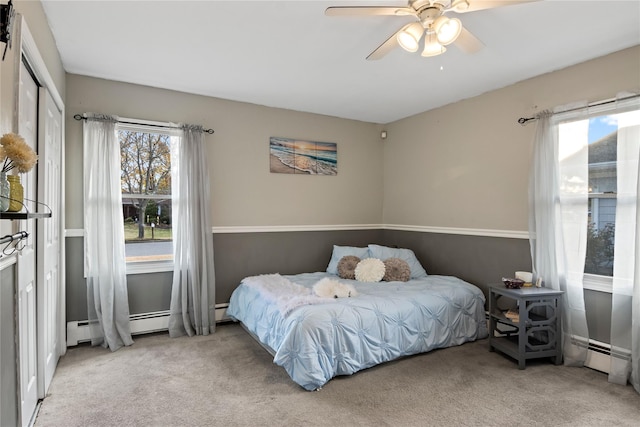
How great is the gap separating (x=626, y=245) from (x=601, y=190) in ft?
1.60

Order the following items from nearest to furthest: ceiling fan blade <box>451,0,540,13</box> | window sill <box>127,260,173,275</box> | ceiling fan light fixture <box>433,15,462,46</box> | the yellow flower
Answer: the yellow flower < ceiling fan blade <box>451,0,540,13</box> < ceiling fan light fixture <box>433,15,462,46</box> < window sill <box>127,260,173,275</box>

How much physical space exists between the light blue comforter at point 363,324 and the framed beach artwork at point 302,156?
4.80ft

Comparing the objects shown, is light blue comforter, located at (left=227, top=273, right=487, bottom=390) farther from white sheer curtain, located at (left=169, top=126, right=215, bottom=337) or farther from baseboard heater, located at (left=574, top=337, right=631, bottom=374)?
baseboard heater, located at (left=574, top=337, right=631, bottom=374)

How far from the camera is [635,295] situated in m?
2.54

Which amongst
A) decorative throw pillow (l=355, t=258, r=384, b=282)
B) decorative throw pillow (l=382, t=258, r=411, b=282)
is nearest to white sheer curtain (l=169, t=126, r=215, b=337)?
decorative throw pillow (l=355, t=258, r=384, b=282)

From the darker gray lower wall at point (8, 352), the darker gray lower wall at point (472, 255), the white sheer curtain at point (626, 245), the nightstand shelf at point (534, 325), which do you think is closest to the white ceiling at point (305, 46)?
the white sheer curtain at point (626, 245)

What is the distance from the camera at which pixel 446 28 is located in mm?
1940

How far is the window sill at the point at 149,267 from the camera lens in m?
3.62

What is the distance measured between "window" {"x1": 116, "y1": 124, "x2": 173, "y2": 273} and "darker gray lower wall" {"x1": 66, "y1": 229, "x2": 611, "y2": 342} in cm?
24

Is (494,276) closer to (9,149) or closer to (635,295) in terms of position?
(635,295)

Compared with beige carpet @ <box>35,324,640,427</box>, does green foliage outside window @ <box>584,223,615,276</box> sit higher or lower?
higher

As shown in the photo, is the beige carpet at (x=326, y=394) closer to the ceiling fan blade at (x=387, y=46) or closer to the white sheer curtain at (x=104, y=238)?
the white sheer curtain at (x=104, y=238)

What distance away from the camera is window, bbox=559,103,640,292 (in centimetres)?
284

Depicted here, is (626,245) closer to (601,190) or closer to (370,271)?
(601,190)
